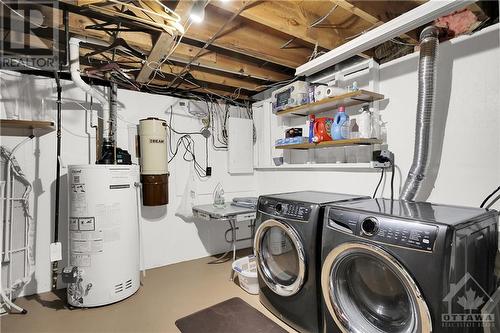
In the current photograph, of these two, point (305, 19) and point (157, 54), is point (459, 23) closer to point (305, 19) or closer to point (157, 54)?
point (305, 19)

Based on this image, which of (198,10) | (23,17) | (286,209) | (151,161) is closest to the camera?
(198,10)

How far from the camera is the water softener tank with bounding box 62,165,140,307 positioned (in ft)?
7.15

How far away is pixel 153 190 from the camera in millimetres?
2795

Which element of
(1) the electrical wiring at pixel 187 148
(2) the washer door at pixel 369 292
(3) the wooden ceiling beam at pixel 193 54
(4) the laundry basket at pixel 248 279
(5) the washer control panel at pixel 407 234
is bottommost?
(4) the laundry basket at pixel 248 279

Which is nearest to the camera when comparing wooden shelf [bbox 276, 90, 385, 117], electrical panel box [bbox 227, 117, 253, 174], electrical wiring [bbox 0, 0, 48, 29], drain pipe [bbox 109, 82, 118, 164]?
electrical wiring [bbox 0, 0, 48, 29]

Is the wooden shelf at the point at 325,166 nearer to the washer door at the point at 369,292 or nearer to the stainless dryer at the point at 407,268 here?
the stainless dryer at the point at 407,268

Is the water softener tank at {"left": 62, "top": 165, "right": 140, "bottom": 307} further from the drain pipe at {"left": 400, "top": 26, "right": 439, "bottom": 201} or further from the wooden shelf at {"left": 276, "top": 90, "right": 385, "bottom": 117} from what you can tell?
the drain pipe at {"left": 400, "top": 26, "right": 439, "bottom": 201}

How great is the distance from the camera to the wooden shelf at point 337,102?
6.93 ft

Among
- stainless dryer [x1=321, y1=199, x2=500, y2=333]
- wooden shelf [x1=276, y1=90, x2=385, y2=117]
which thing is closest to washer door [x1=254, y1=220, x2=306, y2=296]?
stainless dryer [x1=321, y1=199, x2=500, y2=333]

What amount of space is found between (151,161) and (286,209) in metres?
1.64

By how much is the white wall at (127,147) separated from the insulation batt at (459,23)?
254cm

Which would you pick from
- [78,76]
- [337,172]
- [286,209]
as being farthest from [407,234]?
[78,76]

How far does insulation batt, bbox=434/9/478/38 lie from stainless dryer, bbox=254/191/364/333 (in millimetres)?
1451

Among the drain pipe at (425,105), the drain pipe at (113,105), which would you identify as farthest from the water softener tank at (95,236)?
the drain pipe at (425,105)
